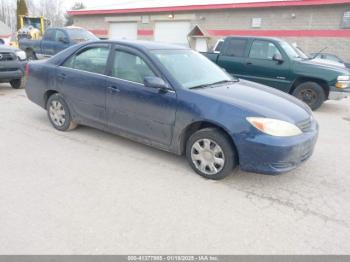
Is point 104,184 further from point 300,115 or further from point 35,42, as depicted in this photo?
point 35,42

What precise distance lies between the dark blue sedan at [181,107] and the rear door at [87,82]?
15 mm

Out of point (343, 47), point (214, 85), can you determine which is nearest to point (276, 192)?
point (214, 85)

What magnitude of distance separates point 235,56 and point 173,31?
16689 mm

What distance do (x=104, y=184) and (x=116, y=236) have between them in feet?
3.18

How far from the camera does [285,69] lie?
25.4ft

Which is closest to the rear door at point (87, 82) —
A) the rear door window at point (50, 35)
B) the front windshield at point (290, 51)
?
the front windshield at point (290, 51)

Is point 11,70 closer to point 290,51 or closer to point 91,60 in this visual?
point 91,60

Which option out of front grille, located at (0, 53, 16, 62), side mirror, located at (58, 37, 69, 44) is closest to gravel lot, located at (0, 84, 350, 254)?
front grille, located at (0, 53, 16, 62)

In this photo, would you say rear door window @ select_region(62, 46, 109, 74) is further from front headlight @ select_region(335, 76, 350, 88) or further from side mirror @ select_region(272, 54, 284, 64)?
front headlight @ select_region(335, 76, 350, 88)

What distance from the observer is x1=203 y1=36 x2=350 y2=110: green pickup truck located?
739 centimetres

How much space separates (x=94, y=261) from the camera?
2.38 meters

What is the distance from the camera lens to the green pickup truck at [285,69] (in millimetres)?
7387

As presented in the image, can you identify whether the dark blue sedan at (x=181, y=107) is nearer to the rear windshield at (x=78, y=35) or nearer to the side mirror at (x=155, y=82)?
the side mirror at (x=155, y=82)

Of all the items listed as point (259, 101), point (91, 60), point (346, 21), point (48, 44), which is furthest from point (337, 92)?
point (346, 21)
